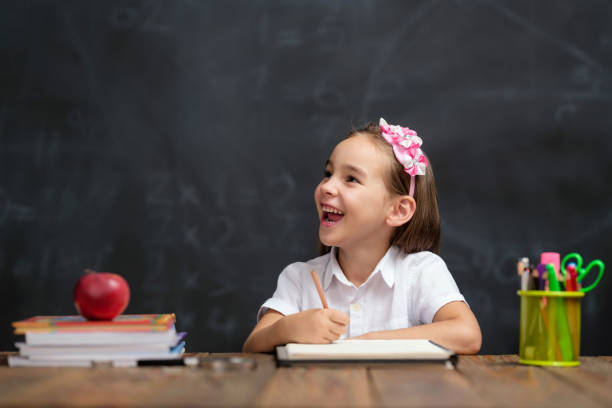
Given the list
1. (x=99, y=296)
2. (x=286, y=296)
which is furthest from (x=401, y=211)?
(x=99, y=296)

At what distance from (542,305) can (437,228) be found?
0.81 meters

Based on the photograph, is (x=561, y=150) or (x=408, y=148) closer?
(x=408, y=148)

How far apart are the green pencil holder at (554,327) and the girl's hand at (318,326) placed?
0.33 m

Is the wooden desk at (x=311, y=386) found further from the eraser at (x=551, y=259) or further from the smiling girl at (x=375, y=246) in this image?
the smiling girl at (x=375, y=246)

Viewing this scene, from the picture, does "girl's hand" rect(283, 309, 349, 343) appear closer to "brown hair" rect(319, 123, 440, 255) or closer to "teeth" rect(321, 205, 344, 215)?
"teeth" rect(321, 205, 344, 215)

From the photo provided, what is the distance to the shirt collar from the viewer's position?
1771 mm

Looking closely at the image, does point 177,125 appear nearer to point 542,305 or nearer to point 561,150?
point 561,150

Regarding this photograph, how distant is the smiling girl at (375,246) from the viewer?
1740 mm

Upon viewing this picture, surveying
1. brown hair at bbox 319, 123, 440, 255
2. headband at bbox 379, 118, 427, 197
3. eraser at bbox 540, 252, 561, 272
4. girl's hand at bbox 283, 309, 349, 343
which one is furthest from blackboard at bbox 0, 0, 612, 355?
eraser at bbox 540, 252, 561, 272

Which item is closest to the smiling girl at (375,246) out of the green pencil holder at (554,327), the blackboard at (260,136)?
the green pencil holder at (554,327)

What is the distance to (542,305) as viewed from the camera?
1.12 metres

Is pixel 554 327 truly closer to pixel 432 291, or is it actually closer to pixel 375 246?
pixel 432 291

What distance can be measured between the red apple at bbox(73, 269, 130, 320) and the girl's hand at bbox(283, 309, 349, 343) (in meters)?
0.35

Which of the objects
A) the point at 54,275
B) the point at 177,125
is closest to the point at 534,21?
the point at 177,125
